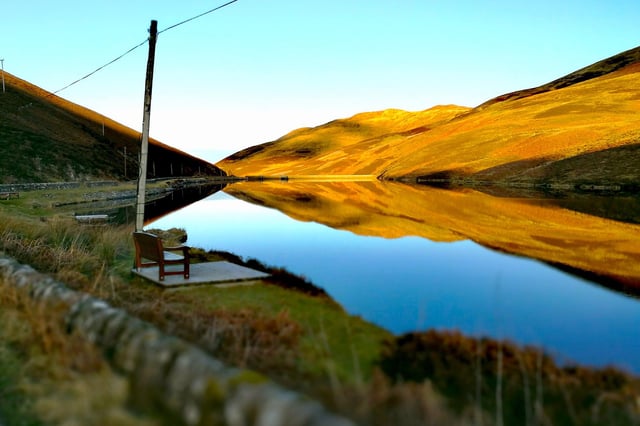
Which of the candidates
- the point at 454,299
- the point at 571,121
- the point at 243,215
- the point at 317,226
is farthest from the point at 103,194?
the point at 571,121

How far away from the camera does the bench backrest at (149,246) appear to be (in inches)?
555

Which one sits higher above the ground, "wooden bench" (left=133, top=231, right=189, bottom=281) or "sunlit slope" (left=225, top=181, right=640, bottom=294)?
"wooden bench" (left=133, top=231, right=189, bottom=281)

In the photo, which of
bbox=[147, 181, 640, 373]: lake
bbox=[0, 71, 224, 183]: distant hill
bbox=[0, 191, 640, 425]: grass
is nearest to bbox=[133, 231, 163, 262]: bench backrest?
bbox=[0, 191, 640, 425]: grass

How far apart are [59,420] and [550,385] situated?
6.68m

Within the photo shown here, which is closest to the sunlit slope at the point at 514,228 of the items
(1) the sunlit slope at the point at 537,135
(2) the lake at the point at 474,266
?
(2) the lake at the point at 474,266

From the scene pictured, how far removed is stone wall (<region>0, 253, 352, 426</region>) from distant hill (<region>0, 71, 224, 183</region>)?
80939mm

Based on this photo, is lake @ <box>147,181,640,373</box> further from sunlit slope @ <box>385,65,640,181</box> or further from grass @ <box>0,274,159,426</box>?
sunlit slope @ <box>385,65,640,181</box>

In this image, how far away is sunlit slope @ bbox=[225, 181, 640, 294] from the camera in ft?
81.7

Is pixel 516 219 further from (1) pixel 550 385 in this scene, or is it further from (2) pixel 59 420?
(2) pixel 59 420

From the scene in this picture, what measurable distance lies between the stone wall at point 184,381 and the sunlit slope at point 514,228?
53.1ft

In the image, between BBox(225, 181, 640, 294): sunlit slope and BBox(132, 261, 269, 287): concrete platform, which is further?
BBox(225, 181, 640, 294): sunlit slope

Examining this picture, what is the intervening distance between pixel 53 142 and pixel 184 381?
107202 millimetres

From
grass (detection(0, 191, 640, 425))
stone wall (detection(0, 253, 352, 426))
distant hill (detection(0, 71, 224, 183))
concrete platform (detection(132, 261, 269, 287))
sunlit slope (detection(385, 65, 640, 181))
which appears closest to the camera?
stone wall (detection(0, 253, 352, 426))

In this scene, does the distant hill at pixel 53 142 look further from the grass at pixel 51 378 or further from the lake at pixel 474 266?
the grass at pixel 51 378
